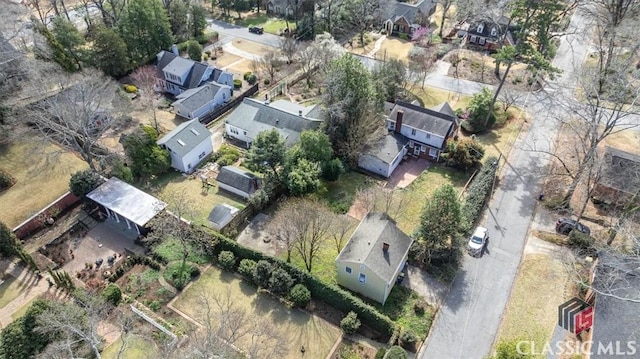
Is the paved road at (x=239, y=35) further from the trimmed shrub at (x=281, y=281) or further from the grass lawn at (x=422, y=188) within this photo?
the trimmed shrub at (x=281, y=281)

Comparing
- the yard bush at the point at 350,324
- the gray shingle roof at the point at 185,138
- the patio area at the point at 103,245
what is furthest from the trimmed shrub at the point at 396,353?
the gray shingle roof at the point at 185,138

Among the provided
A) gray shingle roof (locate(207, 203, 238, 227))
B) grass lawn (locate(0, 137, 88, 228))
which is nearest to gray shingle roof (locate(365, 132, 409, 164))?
gray shingle roof (locate(207, 203, 238, 227))

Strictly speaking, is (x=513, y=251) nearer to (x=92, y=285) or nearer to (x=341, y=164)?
(x=341, y=164)

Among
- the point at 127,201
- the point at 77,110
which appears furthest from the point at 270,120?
the point at 77,110

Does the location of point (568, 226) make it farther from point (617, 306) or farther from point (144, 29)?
point (144, 29)

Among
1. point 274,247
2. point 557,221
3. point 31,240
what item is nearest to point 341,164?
point 274,247

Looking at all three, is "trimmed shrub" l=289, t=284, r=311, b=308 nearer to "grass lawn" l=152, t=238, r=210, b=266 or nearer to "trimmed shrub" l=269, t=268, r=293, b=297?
"trimmed shrub" l=269, t=268, r=293, b=297

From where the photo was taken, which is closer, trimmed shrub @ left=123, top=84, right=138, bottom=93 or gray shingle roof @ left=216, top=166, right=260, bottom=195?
gray shingle roof @ left=216, top=166, right=260, bottom=195
